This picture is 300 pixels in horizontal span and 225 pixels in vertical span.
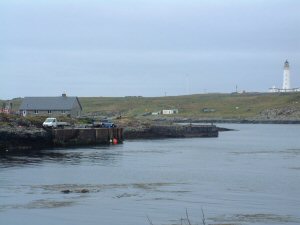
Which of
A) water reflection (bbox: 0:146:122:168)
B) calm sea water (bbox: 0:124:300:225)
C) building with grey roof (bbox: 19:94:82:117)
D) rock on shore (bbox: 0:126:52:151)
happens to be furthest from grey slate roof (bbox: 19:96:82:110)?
calm sea water (bbox: 0:124:300:225)

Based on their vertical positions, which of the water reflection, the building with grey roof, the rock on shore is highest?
the building with grey roof

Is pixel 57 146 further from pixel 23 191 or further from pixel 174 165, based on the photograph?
pixel 23 191

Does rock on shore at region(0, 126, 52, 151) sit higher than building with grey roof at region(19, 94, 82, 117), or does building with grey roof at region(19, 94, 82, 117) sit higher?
building with grey roof at region(19, 94, 82, 117)

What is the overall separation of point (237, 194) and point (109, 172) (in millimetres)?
13019

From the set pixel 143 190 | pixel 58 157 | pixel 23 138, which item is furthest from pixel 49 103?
pixel 143 190

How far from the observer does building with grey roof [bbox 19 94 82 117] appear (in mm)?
106938

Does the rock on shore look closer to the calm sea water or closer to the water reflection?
the water reflection

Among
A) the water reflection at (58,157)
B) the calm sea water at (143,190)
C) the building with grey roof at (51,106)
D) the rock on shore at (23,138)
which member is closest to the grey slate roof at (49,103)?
the building with grey roof at (51,106)

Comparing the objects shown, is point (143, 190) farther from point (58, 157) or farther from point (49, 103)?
point (49, 103)

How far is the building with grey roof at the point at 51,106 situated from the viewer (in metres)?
107

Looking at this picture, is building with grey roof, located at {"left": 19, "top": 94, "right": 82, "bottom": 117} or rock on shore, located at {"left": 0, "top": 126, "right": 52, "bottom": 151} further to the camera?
building with grey roof, located at {"left": 19, "top": 94, "right": 82, "bottom": 117}

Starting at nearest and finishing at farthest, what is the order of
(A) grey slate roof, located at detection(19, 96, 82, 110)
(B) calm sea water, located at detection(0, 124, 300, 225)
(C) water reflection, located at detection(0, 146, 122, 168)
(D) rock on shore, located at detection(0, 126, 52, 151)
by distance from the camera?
1. (B) calm sea water, located at detection(0, 124, 300, 225)
2. (C) water reflection, located at detection(0, 146, 122, 168)
3. (D) rock on shore, located at detection(0, 126, 52, 151)
4. (A) grey slate roof, located at detection(19, 96, 82, 110)

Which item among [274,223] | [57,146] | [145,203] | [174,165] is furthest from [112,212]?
[57,146]

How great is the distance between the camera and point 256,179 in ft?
132
